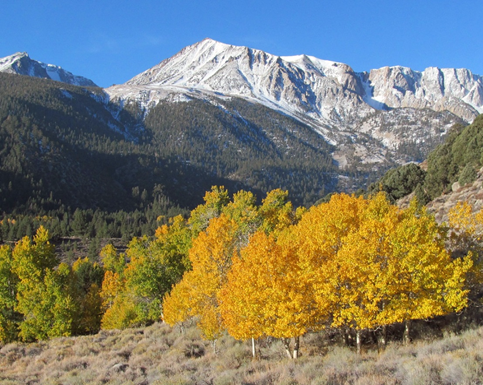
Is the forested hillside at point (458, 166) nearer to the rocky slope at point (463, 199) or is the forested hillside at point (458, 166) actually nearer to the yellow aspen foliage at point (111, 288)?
the rocky slope at point (463, 199)

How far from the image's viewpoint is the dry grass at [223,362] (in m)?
12.0

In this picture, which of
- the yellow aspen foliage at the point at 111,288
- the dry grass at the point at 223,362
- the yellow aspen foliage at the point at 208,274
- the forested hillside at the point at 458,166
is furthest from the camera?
the yellow aspen foliage at the point at 111,288

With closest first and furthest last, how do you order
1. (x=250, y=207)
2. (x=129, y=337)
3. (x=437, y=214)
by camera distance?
(x=129, y=337), (x=437, y=214), (x=250, y=207)

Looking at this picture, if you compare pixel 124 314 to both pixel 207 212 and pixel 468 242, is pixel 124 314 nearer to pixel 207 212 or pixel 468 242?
pixel 207 212

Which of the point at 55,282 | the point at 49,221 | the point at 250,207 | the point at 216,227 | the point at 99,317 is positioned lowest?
the point at 99,317

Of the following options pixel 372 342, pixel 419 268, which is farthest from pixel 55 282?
pixel 419 268

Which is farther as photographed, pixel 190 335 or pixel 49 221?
pixel 49 221

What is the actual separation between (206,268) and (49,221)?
12819 centimetres

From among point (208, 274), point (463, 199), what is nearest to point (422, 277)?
point (208, 274)

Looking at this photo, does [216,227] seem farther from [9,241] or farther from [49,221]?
[49,221]

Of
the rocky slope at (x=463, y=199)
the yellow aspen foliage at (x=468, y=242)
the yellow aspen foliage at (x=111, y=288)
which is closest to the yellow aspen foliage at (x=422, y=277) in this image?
the yellow aspen foliage at (x=468, y=242)

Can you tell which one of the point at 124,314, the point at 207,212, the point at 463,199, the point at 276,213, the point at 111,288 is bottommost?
the point at 124,314

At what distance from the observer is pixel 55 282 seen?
123 ft

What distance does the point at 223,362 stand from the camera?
1961cm
